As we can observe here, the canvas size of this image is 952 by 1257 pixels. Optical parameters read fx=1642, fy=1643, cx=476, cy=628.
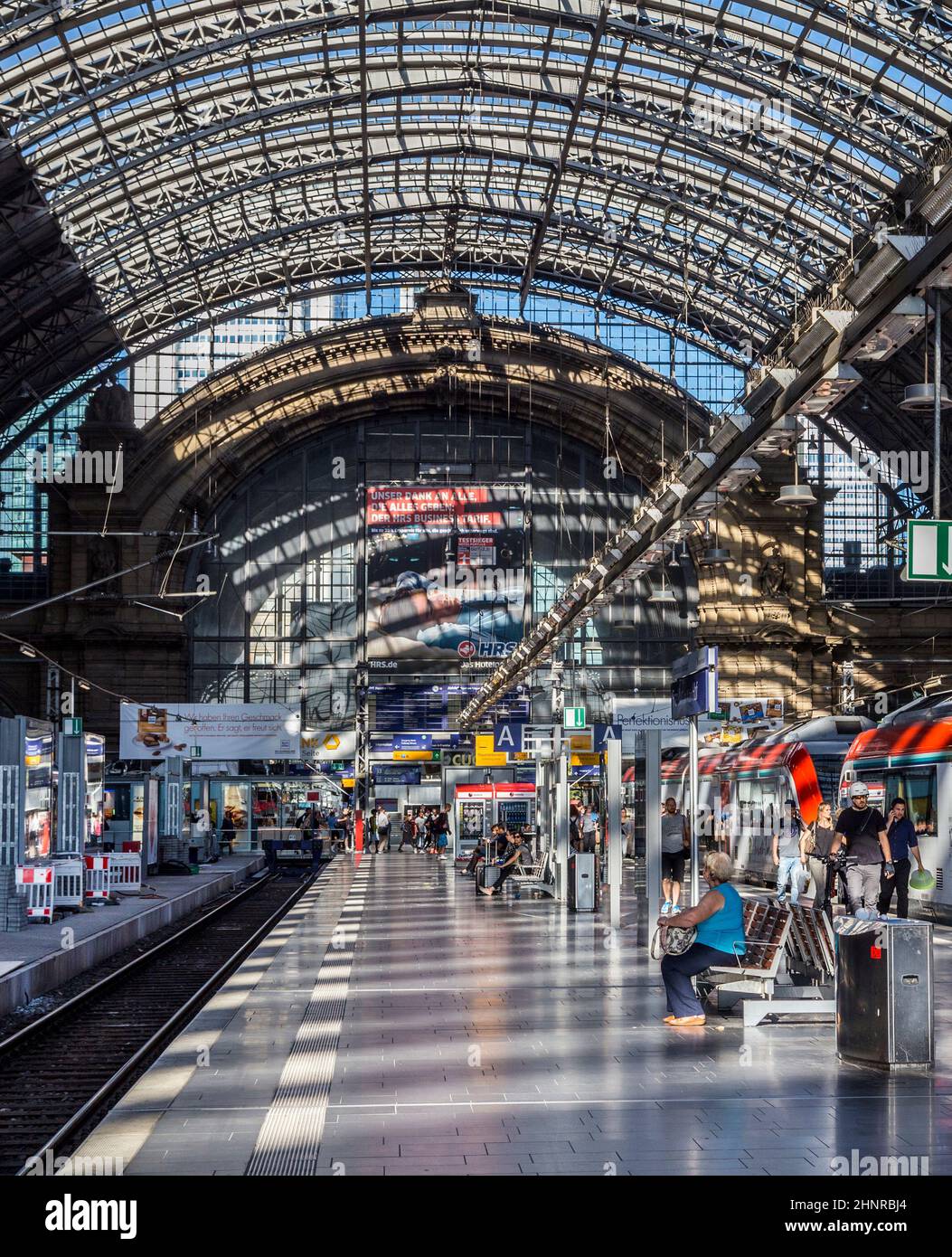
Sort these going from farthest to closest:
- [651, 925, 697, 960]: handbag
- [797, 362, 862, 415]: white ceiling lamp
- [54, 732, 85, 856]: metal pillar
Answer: [54, 732, 85, 856]: metal pillar, [797, 362, 862, 415]: white ceiling lamp, [651, 925, 697, 960]: handbag

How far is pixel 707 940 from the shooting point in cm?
1311

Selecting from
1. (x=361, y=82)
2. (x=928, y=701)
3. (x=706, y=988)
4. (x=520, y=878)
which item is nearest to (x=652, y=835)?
(x=706, y=988)

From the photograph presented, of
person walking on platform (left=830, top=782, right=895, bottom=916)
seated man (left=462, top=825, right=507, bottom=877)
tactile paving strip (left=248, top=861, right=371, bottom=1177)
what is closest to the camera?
tactile paving strip (left=248, top=861, right=371, bottom=1177)

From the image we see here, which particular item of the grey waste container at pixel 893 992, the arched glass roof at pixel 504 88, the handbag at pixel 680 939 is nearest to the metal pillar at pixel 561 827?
the handbag at pixel 680 939

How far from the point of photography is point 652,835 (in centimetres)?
1983

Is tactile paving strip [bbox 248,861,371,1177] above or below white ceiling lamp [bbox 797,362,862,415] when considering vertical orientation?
below

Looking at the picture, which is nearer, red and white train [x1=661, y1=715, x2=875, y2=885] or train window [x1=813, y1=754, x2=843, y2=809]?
red and white train [x1=661, y1=715, x2=875, y2=885]

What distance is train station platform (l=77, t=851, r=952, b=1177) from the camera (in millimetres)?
8414

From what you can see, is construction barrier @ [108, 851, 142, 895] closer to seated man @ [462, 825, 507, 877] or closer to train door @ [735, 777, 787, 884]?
seated man @ [462, 825, 507, 877]

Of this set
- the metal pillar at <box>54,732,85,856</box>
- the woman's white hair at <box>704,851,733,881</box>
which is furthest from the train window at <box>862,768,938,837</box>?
the metal pillar at <box>54,732,85,856</box>

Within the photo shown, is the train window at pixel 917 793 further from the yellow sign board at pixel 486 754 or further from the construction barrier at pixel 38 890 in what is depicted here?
the yellow sign board at pixel 486 754

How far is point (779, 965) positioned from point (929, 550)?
4823mm

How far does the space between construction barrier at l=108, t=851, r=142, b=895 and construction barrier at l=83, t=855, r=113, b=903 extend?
54.1 inches
